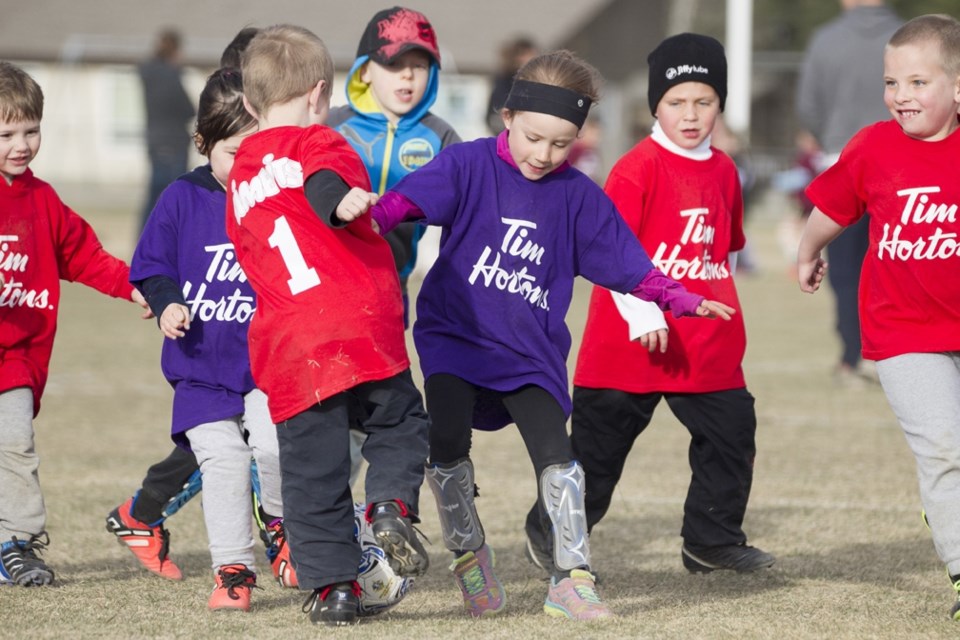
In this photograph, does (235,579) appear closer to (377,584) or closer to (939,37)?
(377,584)

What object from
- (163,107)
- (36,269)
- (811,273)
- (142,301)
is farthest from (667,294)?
(163,107)

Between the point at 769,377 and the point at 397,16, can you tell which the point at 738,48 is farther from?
the point at 397,16

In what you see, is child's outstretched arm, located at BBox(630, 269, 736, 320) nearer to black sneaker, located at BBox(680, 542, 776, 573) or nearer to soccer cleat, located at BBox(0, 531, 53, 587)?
black sneaker, located at BBox(680, 542, 776, 573)

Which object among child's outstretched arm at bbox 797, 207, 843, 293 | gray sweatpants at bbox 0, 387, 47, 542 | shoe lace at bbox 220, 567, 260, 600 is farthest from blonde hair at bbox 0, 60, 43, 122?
child's outstretched arm at bbox 797, 207, 843, 293

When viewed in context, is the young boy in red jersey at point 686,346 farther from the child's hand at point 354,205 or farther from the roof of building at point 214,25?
the roof of building at point 214,25

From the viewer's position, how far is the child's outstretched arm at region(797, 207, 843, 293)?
464cm

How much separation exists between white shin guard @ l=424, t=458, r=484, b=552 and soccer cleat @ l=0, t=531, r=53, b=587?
130cm

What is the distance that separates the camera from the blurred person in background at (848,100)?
954cm

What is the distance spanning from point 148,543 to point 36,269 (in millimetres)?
974

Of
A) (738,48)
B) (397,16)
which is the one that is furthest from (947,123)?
(738,48)

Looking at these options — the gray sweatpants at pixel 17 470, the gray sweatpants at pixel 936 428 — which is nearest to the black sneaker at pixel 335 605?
the gray sweatpants at pixel 17 470

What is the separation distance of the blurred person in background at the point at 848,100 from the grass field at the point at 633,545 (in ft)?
1.43

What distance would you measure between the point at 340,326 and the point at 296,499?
19.7 inches

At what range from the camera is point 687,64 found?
16.3 feet
